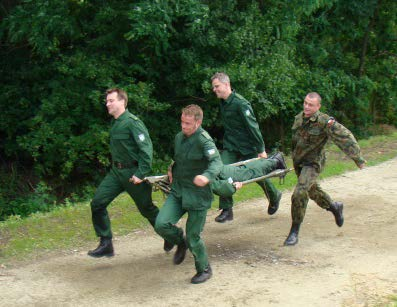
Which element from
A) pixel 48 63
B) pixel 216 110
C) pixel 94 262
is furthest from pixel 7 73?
pixel 94 262

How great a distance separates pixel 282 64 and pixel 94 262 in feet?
24.9

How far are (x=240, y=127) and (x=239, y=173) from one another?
1011 millimetres

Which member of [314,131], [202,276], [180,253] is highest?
[314,131]

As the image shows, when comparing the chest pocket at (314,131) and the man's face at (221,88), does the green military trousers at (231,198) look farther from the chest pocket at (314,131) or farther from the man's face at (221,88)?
the chest pocket at (314,131)

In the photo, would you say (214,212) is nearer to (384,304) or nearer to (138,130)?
(138,130)

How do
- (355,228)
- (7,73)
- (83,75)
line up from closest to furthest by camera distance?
(355,228) < (83,75) < (7,73)

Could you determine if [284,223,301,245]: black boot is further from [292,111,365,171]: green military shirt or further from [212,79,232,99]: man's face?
[212,79,232,99]: man's face

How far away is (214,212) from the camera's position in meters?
9.14

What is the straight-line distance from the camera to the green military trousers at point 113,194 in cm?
689

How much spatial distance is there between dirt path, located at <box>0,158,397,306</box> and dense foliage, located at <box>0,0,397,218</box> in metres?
4.44

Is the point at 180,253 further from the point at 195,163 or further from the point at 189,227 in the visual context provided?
the point at 195,163

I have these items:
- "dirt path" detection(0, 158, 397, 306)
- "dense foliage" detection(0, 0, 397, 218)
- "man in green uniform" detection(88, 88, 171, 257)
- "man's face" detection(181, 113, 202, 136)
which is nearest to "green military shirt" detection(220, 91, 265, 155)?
"dirt path" detection(0, 158, 397, 306)

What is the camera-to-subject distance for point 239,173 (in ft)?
24.3

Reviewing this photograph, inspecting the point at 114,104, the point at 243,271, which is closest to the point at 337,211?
the point at 243,271
